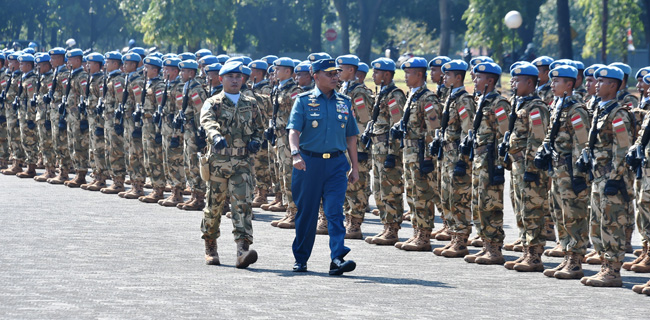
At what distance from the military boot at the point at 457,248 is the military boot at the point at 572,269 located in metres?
1.56

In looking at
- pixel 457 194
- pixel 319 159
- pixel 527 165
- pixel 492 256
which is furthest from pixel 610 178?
pixel 319 159

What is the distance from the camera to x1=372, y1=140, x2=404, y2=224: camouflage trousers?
13164 mm

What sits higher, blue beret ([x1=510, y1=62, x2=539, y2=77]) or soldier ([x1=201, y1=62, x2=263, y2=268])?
blue beret ([x1=510, y1=62, x2=539, y2=77])

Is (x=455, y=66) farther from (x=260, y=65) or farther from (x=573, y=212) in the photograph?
(x=260, y=65)

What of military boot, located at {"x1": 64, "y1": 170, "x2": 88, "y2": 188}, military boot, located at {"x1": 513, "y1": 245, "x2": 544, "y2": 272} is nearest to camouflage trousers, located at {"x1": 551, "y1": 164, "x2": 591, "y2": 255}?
military boot, located at {"x1": 513, "y1": 245, "x2": 544, "y2": 272}

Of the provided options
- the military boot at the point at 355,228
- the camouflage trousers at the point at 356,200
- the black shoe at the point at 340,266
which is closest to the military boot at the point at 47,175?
the camouflage trousers at the point at 356,200

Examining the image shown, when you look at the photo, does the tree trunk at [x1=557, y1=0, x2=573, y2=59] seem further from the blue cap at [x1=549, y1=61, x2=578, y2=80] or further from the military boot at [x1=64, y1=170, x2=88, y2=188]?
the blue cap at [x1=549, y1=61, x2=578, y2=80]

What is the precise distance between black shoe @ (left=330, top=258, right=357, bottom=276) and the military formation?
0.79 m

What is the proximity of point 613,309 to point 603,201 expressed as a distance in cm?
149

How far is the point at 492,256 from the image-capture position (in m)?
11.8

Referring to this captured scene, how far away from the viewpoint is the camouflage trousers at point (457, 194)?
12203 millimetres

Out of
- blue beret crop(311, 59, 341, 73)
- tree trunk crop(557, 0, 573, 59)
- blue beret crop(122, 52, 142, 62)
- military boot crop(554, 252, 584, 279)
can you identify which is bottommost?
military boot crop(554, 252, 584, 279)

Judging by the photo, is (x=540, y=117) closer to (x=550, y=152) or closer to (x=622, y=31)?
(x=550, y=152)

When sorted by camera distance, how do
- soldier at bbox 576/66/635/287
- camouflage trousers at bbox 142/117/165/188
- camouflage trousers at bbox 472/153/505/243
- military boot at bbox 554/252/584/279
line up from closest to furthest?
1. soldier at bbox 576/66/635/287
2. military boot at bbox 554/252/584/279
3. camouflage trousers at bbox 472/153/505/243
4. camouflage trousers at bbox 142/117/165/188
